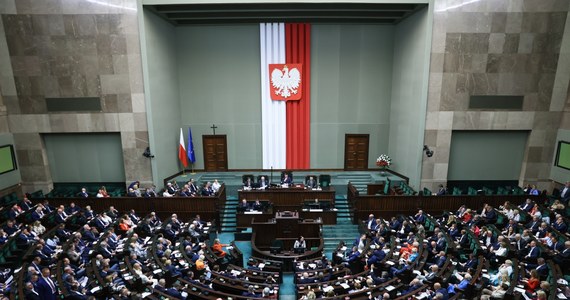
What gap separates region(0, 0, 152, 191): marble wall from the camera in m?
14.5

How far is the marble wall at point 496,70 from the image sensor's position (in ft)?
47.0

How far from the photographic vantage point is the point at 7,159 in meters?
15.1

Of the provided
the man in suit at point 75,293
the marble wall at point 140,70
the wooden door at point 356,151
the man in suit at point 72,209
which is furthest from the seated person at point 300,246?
the man in suit at point 72,209

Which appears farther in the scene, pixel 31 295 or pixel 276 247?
pixel 276 247

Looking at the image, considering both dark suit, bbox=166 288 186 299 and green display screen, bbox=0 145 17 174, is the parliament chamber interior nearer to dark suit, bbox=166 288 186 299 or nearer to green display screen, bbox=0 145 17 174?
green display screen, bbox=0 145 17 174

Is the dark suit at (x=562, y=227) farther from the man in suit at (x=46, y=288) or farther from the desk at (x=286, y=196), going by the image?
the man in suit at (x=46, y=288)

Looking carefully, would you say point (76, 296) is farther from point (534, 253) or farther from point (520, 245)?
point (520, 245)

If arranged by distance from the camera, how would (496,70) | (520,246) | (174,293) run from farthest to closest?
(496,70) < (520,246) < (174,293)

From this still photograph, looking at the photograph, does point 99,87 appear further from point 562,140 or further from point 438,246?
point 562,140

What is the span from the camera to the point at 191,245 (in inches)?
420

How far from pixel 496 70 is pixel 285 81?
10.1 meters

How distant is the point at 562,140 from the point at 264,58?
591 inches

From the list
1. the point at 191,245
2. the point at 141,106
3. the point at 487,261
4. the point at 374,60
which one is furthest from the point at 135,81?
the point at 487,261

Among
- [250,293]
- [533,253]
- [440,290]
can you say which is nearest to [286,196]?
[250,293]
